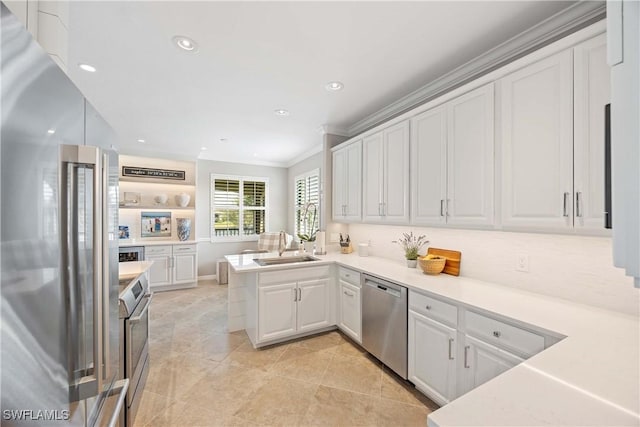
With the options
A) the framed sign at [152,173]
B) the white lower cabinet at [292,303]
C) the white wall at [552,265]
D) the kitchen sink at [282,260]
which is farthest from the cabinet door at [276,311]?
the framed sign at [152,173]

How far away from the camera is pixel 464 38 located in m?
1.93

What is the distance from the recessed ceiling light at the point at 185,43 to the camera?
1923mm

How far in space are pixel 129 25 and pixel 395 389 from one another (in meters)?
3.42

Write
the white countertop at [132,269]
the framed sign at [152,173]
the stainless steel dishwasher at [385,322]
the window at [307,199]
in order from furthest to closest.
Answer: the window at [307,199]
the framed sign at [152,173]
the stainless steel dishwasher at [385,322]
the white countertop at [132,269]

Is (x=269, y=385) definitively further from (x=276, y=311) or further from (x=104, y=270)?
(x=104, y=270)

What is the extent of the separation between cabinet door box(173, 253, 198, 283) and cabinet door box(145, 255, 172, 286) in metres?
0.10

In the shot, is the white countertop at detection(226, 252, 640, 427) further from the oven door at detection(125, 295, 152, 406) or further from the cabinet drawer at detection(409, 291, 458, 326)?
the oven door at detection(125, 295, 152, 406)

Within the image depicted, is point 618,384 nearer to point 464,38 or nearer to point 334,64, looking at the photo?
point 464,38

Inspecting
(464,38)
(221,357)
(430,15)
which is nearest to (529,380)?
(430,15)

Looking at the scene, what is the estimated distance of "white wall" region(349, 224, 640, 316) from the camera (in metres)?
1.56

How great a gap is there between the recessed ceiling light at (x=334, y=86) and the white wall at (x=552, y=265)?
180 centimetres

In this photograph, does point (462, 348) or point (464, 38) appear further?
point (464, 38)

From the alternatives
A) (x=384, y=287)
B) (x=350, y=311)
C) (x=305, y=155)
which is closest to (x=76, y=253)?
(x=384, y=287)

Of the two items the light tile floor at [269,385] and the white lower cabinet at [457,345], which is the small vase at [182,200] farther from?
the white lower cabinet at [457,345]
